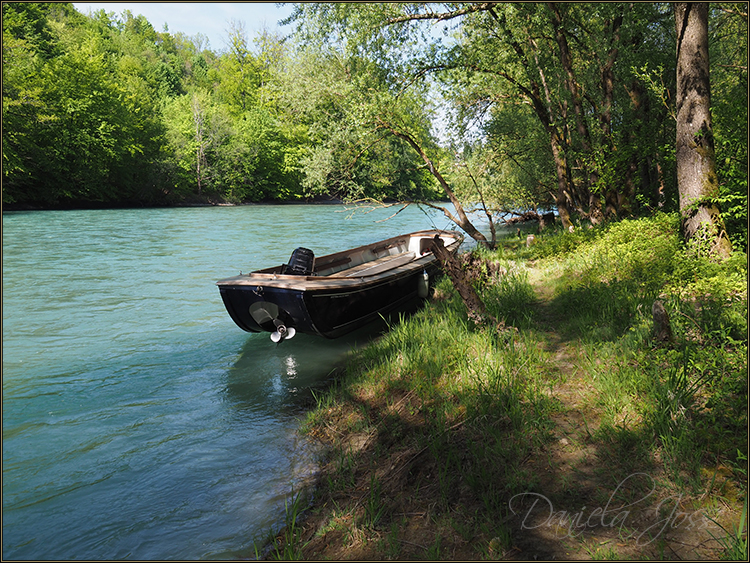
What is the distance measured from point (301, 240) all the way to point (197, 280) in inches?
337

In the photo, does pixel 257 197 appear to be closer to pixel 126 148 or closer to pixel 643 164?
pixel 126 148

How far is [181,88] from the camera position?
72625mm

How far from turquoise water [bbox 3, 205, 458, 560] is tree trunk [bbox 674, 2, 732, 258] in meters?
5.52

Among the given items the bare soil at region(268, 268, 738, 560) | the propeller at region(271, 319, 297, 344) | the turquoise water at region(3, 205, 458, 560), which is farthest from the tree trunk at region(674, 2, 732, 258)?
the propeller at region(271, 319, 297, 344)

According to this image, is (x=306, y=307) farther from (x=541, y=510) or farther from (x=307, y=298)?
(x=541, y=510)

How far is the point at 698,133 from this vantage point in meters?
6.37

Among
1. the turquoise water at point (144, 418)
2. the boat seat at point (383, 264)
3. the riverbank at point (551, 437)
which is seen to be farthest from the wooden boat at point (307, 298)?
the riverbank at point (551, 437)

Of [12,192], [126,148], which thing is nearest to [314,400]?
[12,192]

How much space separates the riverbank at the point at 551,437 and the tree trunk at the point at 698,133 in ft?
1.72

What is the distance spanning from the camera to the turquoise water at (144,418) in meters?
3.85

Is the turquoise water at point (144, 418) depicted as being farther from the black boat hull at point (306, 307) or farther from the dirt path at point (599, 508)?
the dirt path at point (599, 508)

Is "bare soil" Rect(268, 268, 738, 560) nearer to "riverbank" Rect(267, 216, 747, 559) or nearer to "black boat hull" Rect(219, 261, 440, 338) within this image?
"riverbank" Rect(267, 216, 747, 559)

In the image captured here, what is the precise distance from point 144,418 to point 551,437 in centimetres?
459

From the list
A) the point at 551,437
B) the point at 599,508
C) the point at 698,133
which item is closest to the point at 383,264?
the point at 698,133
